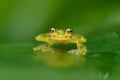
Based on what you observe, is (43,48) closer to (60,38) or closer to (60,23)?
(60,38)

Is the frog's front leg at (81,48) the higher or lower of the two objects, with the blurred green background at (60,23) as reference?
lower

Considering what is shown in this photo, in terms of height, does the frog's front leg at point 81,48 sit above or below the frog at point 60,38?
below

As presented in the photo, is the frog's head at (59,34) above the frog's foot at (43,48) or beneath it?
above

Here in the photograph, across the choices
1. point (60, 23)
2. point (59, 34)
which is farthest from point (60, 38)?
point (60, 23)

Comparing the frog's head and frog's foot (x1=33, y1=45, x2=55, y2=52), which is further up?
the frog's head

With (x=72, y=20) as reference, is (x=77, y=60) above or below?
below

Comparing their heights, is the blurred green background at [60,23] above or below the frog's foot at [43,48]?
above

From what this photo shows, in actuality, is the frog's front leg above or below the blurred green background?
below

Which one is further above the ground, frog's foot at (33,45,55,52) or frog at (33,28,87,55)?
frog at (33,28,87,55)

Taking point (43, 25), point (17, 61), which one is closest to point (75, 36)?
point (43, 25)

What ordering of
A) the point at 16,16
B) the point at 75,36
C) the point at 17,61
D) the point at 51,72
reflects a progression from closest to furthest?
the point at 51,72, the point at 17,61, the point at 75,36, the point at 16,16

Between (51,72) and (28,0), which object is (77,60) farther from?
(28,0)
